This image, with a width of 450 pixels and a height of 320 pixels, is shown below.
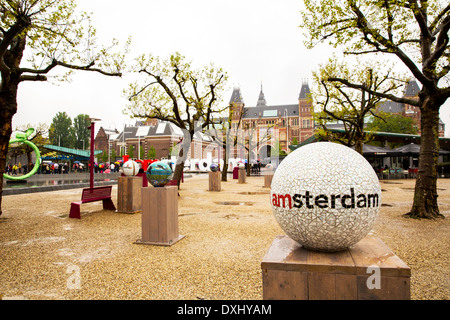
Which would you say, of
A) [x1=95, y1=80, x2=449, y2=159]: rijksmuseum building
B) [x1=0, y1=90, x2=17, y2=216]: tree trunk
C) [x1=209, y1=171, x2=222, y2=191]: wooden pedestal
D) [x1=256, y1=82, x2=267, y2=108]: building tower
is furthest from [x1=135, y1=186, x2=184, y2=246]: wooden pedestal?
[x1=256, y1=82, x2=267, y2=108]: building tower

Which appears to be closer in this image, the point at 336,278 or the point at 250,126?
the point at 336,278

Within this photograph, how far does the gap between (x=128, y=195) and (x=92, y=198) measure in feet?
3.97

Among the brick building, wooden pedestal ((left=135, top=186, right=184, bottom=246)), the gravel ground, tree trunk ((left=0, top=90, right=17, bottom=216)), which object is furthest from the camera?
the brick building

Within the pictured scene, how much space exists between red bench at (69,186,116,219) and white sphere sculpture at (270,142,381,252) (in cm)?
835

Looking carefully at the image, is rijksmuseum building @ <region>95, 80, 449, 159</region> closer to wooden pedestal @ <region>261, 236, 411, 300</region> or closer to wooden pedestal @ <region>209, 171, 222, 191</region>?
wooden pedestal @ <region>209, 171, 222, 191</region>

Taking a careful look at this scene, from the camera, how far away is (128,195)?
10164mm

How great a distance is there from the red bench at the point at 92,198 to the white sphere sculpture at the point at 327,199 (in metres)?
8.35

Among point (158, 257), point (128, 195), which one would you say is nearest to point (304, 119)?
point (128, 195)

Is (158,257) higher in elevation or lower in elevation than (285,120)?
lower

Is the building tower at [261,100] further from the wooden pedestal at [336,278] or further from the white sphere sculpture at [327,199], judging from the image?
the wooden pedestal at [336,278]

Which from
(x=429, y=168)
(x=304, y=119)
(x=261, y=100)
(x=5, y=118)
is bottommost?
(x=429, y=168)

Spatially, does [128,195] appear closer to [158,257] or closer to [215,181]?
[158,257]

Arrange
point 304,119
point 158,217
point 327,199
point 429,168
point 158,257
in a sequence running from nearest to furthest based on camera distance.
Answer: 1. point 327,199
2. point 158,257
3. point 158,217
4. point 429,168
5. point 304,119

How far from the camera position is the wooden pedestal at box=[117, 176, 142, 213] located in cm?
1016
